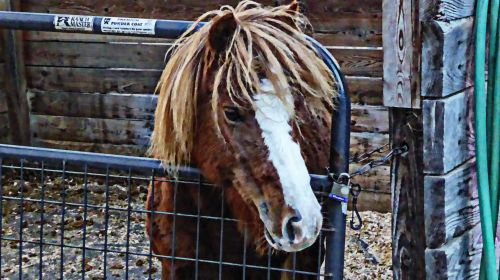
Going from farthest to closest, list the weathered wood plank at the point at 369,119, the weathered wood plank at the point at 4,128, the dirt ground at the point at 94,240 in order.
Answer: the weathered wood plank at the point at 4,128 → the weathered wood plank at the point at 369,119 → the dirt ground at the point at 94,240

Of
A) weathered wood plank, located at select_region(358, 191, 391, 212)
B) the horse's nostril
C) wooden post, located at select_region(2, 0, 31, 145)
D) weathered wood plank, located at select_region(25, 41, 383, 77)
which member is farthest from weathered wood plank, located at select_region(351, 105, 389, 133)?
the horse's nostril

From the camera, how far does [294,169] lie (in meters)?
1.78

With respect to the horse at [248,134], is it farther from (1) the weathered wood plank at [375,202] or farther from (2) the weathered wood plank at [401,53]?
(1) the weathered wood plank at [375,202]

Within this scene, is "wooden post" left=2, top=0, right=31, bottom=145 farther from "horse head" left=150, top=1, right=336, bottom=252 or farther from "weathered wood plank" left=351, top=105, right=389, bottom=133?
"horse head" left=150, top=1, right=336, bottom=252

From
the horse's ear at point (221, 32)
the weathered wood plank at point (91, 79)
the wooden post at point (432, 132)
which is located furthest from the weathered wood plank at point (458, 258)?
the weathered wood plank at point (91, 79)

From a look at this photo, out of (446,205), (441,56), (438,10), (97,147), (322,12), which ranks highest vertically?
(322,12)

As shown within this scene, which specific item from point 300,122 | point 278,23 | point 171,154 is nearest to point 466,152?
point 300,122

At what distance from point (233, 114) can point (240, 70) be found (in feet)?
0.37

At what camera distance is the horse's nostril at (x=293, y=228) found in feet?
5.65

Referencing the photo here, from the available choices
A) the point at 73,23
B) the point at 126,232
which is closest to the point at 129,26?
the point at 73,23

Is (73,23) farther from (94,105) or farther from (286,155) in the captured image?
(94,105)

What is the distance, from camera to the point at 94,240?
459 centimetres

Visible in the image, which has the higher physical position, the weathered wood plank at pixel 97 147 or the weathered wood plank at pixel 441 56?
the weathered wood plank at pixel 441 56

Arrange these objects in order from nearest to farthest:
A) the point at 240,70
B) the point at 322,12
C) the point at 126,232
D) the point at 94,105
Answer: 1. the point at 240,70
2. the point at 126,232
3. the point at 322,12
4. the point at 94,105
